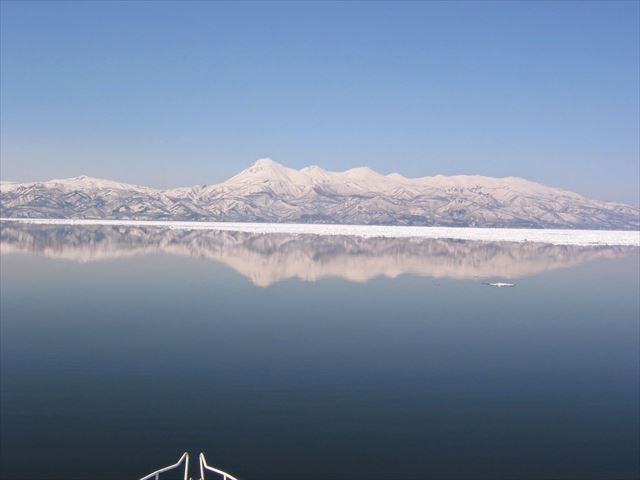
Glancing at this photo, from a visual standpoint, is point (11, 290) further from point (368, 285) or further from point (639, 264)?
point (639, 264)

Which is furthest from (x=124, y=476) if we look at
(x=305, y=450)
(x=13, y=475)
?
(x=305, y=450)

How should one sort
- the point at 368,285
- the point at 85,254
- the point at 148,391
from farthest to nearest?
the point at 85,254 < the point at 368,285 < the point at 148,391

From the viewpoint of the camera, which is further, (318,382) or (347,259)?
(347,259)

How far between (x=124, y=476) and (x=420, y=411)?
896 cm

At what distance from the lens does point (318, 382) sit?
20016mm

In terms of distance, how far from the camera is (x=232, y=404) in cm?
1748

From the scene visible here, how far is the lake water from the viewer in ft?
46.6

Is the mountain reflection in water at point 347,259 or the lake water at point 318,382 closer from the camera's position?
the lake water at point 318,382

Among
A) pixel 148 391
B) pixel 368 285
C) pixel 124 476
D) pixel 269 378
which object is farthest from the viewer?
pixel 368 285

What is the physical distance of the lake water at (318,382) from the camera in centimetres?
1421

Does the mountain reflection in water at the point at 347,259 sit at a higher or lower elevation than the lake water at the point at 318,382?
higher

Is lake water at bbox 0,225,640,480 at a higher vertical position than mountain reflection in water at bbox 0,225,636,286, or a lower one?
lower

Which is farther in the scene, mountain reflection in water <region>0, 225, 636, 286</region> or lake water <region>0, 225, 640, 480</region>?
mountain reflection in water <region>0, 225, 636, 286</region>

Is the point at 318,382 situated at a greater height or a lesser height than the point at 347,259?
lesser
